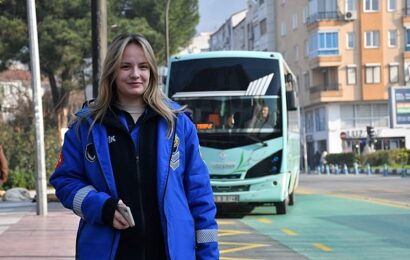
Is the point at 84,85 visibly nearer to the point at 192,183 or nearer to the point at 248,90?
the point at 248,90

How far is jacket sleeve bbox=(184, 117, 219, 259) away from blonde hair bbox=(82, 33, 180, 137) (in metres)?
0.19

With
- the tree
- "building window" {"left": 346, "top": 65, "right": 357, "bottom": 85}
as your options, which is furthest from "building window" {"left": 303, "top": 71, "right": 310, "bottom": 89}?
the tree

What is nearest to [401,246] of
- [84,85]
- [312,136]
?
[84,85]

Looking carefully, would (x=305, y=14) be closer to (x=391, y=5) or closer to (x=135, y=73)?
(x=391, y=5)

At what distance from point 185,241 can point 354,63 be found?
228 feet

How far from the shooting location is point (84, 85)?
39094 millimetres

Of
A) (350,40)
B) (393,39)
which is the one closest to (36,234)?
(350,40)

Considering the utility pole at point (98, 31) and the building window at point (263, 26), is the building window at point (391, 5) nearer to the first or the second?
the building window at point (263, 26)

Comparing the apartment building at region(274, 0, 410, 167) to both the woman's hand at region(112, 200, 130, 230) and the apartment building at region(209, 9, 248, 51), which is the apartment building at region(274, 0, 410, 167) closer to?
the apartment building at region(209, 9, 248, 51)

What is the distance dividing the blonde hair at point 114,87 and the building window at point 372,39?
69.9m

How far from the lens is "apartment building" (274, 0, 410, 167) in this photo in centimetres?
7119

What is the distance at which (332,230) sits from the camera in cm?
1431

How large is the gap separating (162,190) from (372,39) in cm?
7067

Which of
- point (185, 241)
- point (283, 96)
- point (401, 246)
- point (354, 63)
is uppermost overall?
point (354, 63)
